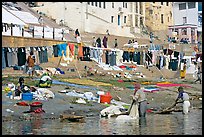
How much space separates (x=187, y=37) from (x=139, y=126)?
2142 inches

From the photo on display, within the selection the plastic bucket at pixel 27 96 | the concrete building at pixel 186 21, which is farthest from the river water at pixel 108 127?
the concrete building at pixel 186 21

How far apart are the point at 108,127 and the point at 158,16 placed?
6141cm

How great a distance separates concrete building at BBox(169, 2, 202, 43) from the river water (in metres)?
50.5

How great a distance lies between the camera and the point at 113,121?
1582 centimetres

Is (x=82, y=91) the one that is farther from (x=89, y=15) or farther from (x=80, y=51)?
(x=89, y=15)

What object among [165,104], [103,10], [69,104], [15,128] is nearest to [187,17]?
[103,10]

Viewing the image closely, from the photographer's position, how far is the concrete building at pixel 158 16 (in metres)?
72.3

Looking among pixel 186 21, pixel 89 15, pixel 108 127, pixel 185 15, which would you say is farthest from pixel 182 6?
pixel 108 127

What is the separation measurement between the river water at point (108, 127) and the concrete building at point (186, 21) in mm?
50501

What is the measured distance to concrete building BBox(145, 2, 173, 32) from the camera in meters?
72.3

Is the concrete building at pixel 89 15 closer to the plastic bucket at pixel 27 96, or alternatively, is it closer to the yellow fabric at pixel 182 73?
the yellow fabric at pixel 182 73

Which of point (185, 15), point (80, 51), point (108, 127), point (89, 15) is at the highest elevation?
point (185, 15)

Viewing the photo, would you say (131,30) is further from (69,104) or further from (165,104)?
(69,104)

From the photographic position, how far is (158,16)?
74.1m
